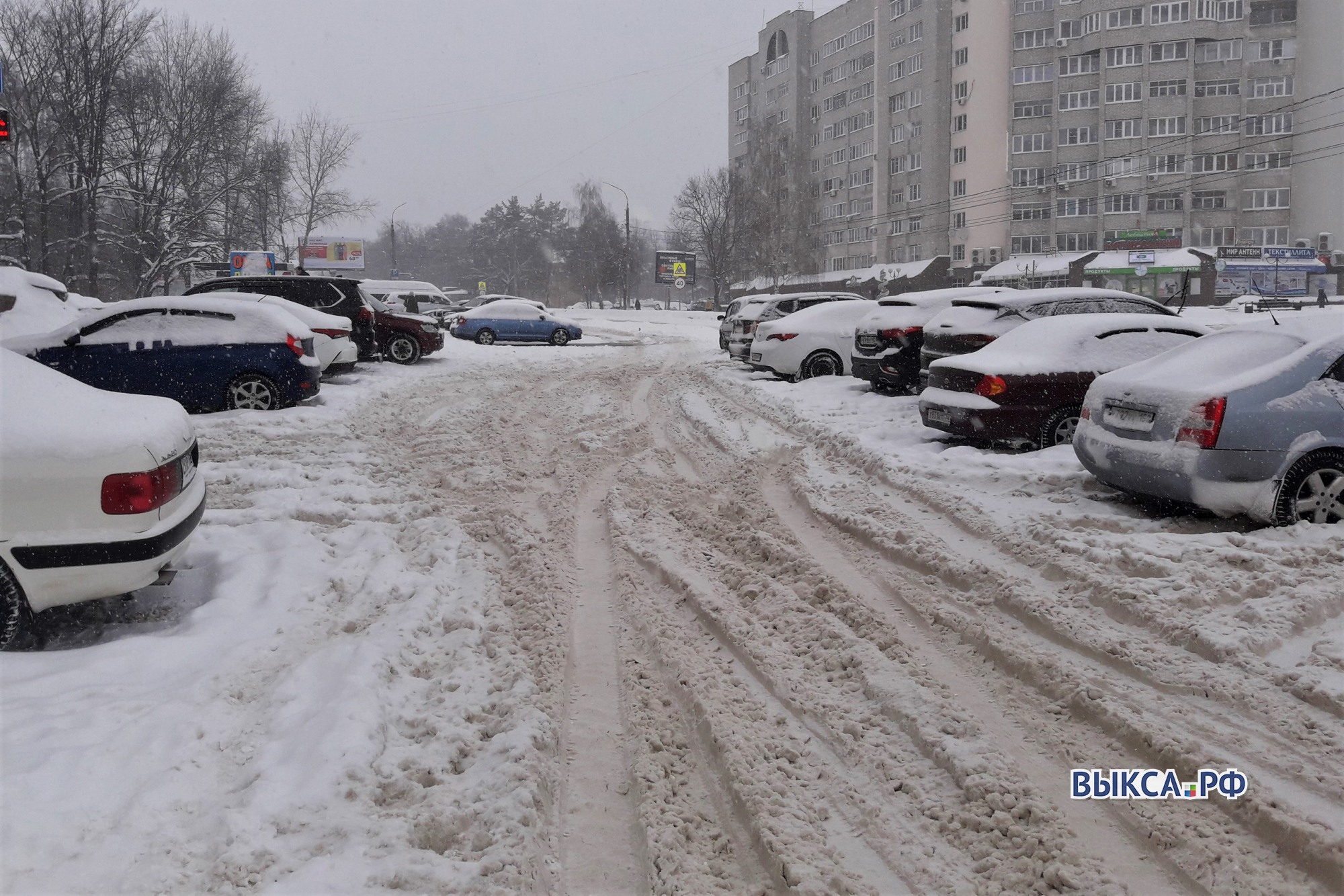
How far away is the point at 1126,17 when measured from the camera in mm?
67312

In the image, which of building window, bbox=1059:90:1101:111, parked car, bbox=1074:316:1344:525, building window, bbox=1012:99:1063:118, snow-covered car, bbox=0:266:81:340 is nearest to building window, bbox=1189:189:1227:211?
building window, bbox=1059:90:1101:111

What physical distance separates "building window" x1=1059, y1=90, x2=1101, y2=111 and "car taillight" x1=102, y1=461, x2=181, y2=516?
247 ft

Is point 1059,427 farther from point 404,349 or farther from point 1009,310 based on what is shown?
point 404,349

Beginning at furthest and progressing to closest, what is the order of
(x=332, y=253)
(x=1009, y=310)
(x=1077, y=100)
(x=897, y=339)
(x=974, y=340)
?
1. (x=1077, y=100)
2. (x=332, y=253)
3. (x=897, y=339)
4. (x=1009, y=310)
5. (x=974, y=340)

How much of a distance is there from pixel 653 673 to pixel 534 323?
28599mm

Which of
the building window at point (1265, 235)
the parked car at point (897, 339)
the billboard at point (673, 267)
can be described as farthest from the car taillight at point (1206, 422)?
the building window at point (1265, 235)

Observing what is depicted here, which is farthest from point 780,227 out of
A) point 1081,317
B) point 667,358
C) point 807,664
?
point 807,664

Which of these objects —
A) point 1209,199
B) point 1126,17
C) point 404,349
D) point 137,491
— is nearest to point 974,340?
point 137,491

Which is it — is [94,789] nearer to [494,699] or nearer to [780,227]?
[494,699]

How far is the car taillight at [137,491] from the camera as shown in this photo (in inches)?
186

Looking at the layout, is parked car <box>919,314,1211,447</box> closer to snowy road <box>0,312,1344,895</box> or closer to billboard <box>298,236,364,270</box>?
snowy road <box>0,312,1344,895</box>

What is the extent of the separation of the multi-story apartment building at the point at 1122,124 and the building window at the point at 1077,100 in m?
0.10

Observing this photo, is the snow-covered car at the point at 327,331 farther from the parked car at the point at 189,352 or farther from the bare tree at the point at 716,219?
the bare tree at the point at 716,219

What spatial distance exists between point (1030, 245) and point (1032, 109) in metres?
9.97
